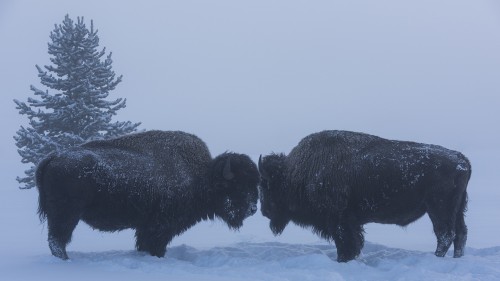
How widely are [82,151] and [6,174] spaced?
3139cm

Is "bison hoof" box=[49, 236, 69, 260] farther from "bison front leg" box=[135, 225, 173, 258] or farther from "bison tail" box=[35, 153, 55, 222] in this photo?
"bison front leg" box=[135, 225, 173, 258]

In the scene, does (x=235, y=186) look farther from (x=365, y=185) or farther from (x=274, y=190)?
(x=365, y=185)

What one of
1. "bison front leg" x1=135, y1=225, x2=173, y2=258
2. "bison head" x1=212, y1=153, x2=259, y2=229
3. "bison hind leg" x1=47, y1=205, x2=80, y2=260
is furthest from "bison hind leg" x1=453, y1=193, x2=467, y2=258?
"bison hind leg" x1=47, y1=205, x2=80, y2=260

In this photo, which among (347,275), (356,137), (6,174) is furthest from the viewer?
(6,174)

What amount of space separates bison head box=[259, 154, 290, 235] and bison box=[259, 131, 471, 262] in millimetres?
16

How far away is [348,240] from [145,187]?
3.14 metres

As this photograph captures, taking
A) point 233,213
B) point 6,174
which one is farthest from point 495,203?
point 6,174

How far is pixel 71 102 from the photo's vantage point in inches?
735

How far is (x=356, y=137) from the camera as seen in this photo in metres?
8.88

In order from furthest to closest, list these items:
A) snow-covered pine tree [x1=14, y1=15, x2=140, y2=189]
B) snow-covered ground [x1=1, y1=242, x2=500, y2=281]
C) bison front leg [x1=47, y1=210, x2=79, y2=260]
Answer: snow-covered pine tree [x1=14, y1=15, x2=140, y2=189] → bison front leg [x1=47, y1=210, x2=79, y2=260] → snow-covered ground [x1=1, y1=242, x2=500, y2=281]

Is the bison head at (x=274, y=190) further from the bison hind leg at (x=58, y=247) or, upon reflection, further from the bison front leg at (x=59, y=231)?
the bison hind leg at (x=58, y=247)

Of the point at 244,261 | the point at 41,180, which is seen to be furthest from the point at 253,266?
the point at 41,180

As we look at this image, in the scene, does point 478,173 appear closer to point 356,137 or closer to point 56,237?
point 356,137

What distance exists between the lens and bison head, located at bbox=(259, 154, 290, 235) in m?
9.00
